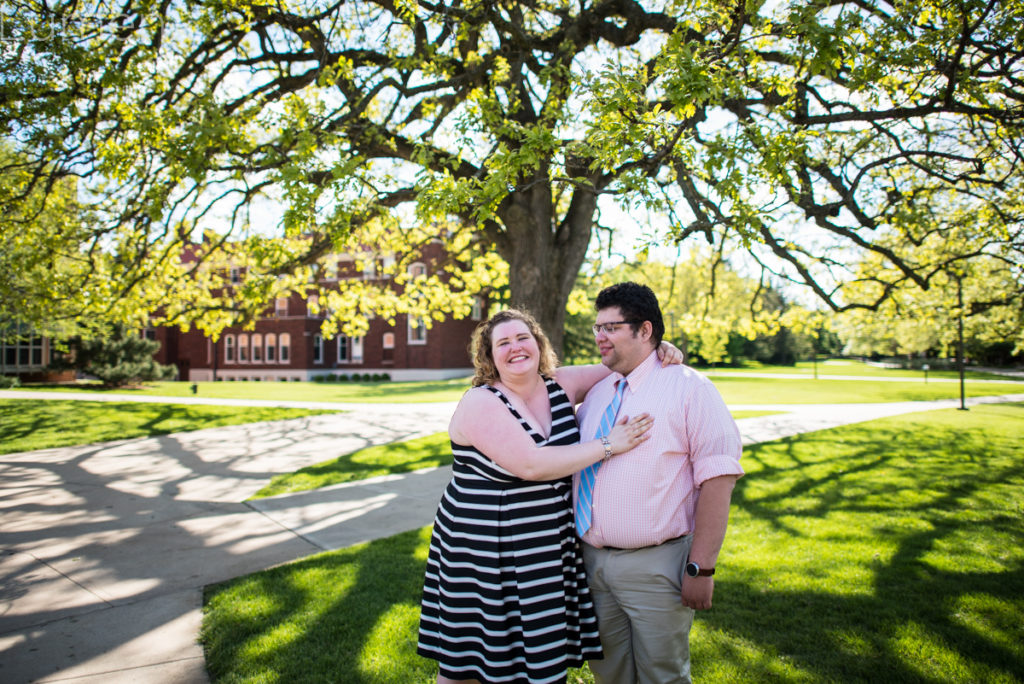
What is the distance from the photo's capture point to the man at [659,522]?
7.84ft

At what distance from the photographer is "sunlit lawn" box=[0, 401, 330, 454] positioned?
11.7m

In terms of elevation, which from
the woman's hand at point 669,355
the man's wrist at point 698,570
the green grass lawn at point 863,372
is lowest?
the green grass lawn at point 863,372

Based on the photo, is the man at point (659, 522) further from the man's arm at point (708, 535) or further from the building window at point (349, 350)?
the building window at point (349, 350)

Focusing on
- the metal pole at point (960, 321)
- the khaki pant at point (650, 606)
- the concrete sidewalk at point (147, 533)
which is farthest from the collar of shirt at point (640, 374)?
the metal pole at point (960, 321)

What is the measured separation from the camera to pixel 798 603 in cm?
454

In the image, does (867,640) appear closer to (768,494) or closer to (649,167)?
(649,167)

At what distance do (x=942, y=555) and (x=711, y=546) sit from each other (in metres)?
4.72

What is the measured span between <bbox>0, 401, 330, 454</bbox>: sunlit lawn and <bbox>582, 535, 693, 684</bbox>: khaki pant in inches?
477

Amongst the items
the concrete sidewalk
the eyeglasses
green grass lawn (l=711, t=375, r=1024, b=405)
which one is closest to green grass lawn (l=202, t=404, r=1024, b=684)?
the concrete sidewalk

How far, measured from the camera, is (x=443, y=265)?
11.9 meters

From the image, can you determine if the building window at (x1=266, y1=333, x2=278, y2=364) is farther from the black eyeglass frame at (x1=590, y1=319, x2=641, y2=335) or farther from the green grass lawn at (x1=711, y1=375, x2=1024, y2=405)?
the black eyeglass frame at (x1=590, y1=319, x2=641, y2=335)

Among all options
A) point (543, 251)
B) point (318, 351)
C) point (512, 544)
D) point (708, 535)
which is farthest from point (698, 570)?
point (318, 351)

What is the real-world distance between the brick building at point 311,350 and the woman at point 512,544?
37.7 metres

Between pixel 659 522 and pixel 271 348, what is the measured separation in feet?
156
